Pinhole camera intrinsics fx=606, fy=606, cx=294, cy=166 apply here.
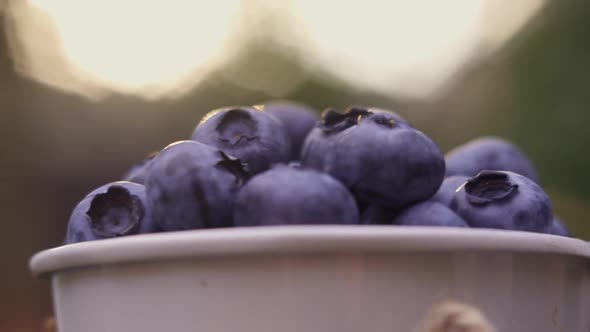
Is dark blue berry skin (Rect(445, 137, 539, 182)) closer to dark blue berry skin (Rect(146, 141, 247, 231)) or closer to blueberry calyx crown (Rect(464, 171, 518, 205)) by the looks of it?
blueberry calyx crown (Rect(464, 171, 518, 205))

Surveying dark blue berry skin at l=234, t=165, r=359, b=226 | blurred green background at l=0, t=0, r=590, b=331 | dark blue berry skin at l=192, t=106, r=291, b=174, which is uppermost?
dark blue berry skin at l=192, t=106, r=291, b=174

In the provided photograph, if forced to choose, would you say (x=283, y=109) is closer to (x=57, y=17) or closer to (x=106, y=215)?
(x=106, y=215)

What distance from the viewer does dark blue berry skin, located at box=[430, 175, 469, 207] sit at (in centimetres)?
54

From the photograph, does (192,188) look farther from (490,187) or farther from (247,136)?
(490,187)

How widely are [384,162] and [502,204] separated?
0.39 feet

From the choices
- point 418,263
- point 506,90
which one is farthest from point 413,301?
point 506,90

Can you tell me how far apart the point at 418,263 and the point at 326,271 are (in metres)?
0.06

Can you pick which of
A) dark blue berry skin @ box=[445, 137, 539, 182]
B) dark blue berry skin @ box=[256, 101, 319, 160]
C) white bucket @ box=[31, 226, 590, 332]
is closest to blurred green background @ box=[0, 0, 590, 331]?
dark blue berry skin @ box=[445, 137, 539, 182]

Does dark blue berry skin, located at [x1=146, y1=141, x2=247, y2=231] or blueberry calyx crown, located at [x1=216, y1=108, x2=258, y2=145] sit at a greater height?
blueberry calyx crown, located at [x1=216, y1=108, x2=258, y2=145]

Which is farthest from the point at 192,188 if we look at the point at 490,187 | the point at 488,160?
the point at 488,160

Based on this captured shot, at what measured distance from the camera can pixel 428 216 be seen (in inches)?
18.9

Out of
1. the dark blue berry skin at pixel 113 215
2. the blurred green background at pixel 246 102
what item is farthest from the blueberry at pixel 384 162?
the blurred green background at pixel 246 102

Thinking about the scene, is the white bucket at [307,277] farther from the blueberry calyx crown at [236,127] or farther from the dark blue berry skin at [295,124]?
the dark blue berry skin at [295,124]

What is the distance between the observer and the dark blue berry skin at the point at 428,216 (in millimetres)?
477
